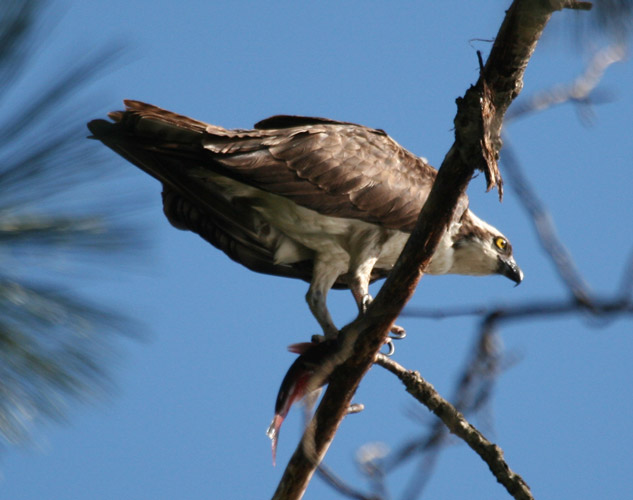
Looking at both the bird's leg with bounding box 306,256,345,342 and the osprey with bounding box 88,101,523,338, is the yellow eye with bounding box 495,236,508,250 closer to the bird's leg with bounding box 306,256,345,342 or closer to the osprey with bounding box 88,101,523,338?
the osprey with bounding box 88,101,523,338

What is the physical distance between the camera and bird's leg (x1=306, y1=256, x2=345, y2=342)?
5461 millimetres

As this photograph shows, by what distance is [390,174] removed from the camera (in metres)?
5.58

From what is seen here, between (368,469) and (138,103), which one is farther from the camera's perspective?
(138,103)

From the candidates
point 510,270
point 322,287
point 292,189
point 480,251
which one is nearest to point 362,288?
point 322,287

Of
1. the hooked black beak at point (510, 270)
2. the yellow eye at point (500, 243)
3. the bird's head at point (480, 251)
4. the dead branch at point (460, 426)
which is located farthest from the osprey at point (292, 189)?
the dead branch at point (460, 426)

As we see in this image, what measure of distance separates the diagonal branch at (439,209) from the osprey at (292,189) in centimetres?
126

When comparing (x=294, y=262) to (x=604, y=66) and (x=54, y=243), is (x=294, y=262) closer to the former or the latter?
(x=54, y=243)

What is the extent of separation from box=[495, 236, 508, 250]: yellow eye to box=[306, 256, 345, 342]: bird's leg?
59.6 inches

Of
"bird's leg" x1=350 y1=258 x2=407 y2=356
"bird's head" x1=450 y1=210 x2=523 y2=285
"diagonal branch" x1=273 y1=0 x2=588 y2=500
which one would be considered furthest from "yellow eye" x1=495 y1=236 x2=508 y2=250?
"diagonal branch" x1=273 y1=0 x2=588 y2=500

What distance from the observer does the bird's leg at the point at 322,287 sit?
17.9ft

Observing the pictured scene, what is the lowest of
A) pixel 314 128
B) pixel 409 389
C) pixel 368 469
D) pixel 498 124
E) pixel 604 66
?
pixel 368 469

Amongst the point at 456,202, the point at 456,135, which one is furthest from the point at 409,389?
the point at 456,135

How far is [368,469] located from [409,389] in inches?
64.1

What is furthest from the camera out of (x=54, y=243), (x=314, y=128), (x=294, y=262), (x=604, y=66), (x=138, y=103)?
(x=294, y=262)
